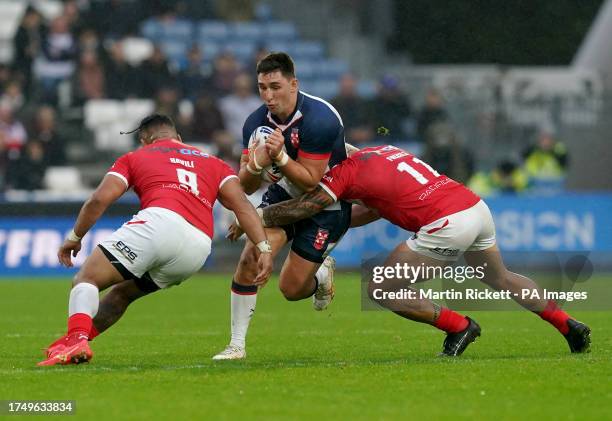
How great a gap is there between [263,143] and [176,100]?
1486 cm

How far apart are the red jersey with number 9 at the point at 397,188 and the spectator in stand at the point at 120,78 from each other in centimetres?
1533

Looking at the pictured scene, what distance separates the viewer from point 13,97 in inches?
947

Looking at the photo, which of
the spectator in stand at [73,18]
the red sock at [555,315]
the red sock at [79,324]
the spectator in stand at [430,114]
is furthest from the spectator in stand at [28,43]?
the red sock at [555,315]

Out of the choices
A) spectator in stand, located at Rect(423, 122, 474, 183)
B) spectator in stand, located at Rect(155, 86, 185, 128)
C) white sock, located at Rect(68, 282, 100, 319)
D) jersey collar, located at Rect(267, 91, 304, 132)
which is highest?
jersey collar, located at Rect(267, 91, 304, 132)

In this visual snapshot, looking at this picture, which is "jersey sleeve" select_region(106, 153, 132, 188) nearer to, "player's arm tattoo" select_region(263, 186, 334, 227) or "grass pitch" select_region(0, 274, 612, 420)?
"player's arm tattoo" select_region(263, 186, 334, 227)

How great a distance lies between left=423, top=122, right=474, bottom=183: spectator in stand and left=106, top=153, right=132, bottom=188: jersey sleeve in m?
14.8

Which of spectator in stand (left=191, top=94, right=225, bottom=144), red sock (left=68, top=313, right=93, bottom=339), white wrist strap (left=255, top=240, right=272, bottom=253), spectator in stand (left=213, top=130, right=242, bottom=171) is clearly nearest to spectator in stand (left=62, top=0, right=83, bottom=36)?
spectator in stand (left=191, top=94, right=225, bottom=144)

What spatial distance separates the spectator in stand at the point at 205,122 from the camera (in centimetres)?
2408

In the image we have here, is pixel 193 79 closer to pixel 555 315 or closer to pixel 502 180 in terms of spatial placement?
pixel 502 180

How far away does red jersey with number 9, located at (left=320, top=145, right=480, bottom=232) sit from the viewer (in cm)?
998

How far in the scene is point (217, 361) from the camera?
388 inches

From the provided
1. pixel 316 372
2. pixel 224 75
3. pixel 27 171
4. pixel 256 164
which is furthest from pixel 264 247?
pixel 224 75

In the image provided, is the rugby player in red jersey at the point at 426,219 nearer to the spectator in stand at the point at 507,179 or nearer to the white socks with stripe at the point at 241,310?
the white socks with stripe at the point at 241,310

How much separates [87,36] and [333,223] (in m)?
15.2
